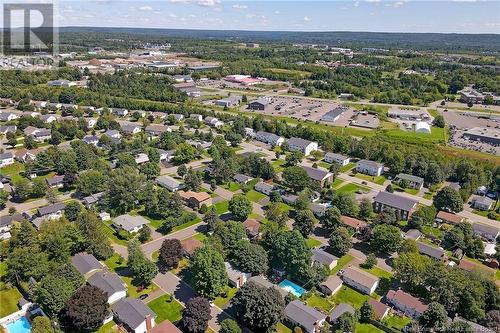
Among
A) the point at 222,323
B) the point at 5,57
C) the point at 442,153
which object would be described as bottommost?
the point at 222,323

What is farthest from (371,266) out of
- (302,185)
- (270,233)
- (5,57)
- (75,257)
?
(5,57)

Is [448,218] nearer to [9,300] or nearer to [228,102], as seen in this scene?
[9,300]

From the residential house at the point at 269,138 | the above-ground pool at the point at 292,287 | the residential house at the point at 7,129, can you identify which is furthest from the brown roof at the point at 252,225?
the residential house at the point at 7,129

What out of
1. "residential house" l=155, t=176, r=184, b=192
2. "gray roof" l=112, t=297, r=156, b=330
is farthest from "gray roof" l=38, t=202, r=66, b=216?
"gray roof" l=112, t=297, r=156, b=330

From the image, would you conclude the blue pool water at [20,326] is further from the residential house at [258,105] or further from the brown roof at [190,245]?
the residential house at [258,105]

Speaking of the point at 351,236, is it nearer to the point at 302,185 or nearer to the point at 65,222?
the point at 302,185

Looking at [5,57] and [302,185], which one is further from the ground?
[5,57]
